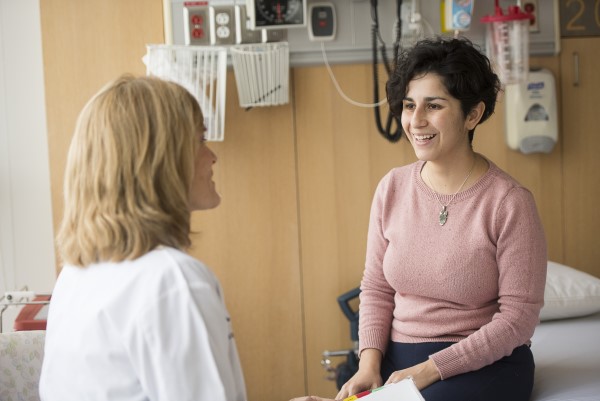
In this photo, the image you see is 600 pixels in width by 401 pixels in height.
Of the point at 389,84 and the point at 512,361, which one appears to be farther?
the point at 389,84

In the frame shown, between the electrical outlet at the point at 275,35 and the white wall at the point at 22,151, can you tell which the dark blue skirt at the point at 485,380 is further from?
the white wall at the point at 22,151

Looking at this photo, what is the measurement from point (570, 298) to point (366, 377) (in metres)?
1.00

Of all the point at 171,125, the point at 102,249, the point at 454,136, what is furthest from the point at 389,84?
the point at 102,249

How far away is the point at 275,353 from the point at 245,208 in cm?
59

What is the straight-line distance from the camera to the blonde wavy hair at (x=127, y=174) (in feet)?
4.02

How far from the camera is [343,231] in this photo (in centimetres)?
306

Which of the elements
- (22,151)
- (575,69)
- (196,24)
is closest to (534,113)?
(575,69)

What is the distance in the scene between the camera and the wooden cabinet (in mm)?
3084

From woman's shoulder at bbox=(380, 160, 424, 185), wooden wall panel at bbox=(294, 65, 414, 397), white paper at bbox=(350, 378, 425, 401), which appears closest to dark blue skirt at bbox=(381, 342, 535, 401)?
white paper at bbox=(350, 378, 425, 401)

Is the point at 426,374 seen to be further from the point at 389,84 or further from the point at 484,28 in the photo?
the point at 484,28

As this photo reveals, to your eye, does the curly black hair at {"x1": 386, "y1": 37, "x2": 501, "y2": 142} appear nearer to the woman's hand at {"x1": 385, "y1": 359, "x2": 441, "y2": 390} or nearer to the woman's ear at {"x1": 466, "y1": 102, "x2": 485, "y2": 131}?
the woman's ear at {"x1": 466, "y1": 102, "x2": 485, "y2": 131}

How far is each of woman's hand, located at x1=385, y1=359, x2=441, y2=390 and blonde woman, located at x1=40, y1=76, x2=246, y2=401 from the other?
672 mm

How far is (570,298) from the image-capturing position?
2.62m

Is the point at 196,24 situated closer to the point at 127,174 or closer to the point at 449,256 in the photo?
the point at 449,256
